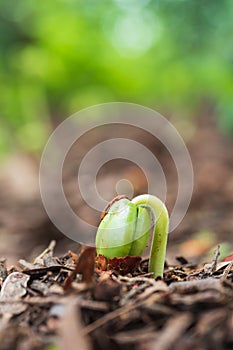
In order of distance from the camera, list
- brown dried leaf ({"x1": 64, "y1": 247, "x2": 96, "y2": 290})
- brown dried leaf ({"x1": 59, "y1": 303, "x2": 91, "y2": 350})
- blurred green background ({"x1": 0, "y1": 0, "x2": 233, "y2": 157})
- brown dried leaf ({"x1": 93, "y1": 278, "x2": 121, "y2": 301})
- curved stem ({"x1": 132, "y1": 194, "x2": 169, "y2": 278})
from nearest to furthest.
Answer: brown dried leaf ({"x1": 59, "y1": 303, "x2": 91, "y2": 350})
brown dried leaf ({"x1": 93, "y1": 278, "x2": 121, "y2": 301})
brown dried leaf ({"x1": 64, "y1": 247, "x2": 96, "y2": 290})
curved stem ({"x1": 132, "y1": 194, "x2": 169, "y2": 278})
blurred green background ({"x1": 0, "y1": 0, "x2": 233, "y2": 157})

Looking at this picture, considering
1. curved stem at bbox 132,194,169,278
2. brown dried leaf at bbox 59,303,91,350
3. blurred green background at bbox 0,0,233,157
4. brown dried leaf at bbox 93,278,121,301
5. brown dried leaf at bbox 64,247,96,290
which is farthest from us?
blurred green background at bbox 0,0,233,157

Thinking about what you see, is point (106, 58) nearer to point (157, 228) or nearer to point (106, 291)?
point (157, 228)

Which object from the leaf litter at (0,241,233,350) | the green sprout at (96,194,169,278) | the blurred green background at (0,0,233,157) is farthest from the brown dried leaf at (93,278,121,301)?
the blurred green background at (0,0,233,157)

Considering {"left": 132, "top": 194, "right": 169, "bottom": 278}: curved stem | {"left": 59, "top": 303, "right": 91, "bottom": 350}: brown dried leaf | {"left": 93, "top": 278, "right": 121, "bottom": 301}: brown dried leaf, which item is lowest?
{"left": 59, "top": 303, "right": 91, "bottom": 350}: brown dried leaf

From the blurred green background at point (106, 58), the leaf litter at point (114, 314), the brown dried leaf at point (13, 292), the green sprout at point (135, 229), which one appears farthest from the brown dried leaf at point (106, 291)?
the blurred green background at point (106, 58)

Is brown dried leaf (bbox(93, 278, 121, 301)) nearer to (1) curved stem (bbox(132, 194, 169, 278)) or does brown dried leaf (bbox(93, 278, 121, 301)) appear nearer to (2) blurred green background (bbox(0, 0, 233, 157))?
(1) curved stem (bbox(132, 194, 169, 278))

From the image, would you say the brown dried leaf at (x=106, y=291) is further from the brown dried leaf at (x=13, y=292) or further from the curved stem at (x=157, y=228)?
the curved stem at (x=157, y=228)

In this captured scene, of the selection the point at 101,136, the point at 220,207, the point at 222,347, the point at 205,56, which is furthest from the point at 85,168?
the point at 222,347

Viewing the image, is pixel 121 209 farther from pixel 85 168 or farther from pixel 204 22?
pixel 204 22

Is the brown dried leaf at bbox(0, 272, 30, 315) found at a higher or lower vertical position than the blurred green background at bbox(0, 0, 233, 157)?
lower
